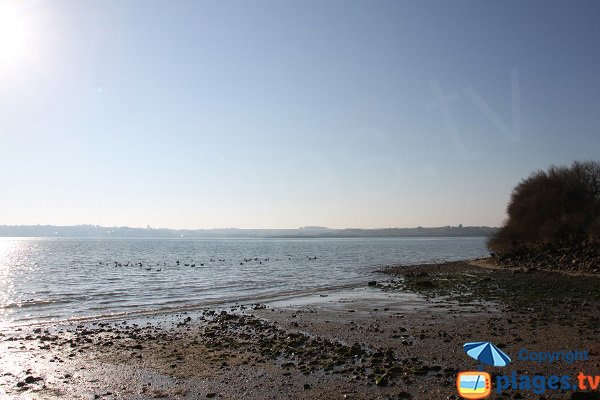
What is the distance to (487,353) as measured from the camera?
492 inches

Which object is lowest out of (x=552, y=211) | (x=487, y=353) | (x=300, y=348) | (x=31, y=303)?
(x=31, y=303)

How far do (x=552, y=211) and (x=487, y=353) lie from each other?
4345cm

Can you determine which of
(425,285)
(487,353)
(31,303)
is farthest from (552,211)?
(31,303)

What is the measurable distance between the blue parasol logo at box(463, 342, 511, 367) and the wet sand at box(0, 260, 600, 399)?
1.01 feet

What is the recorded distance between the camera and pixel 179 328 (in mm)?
18969

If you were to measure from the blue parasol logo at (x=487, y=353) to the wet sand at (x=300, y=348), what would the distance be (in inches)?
12.2

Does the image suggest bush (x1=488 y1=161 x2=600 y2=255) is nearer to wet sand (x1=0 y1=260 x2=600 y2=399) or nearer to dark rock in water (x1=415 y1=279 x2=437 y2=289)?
dark rock in water (x1=415 y1=279 x2=437 y2=289)

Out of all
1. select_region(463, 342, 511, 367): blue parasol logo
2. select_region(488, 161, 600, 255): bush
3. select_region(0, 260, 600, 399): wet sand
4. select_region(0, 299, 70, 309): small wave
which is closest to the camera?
select_region(0, 260, 600, 399): wet sand

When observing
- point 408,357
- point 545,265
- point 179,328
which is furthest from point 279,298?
point 545,265

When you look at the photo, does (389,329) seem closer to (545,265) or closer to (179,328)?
(179,328)

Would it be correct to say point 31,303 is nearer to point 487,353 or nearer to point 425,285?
point 425,285

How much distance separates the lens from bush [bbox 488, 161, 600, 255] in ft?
147

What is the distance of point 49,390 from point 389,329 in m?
11.2

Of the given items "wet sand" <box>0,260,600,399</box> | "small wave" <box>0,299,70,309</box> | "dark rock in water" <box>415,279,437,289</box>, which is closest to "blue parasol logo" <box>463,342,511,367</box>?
"wet sand" <box>0,260,600,399</box>
